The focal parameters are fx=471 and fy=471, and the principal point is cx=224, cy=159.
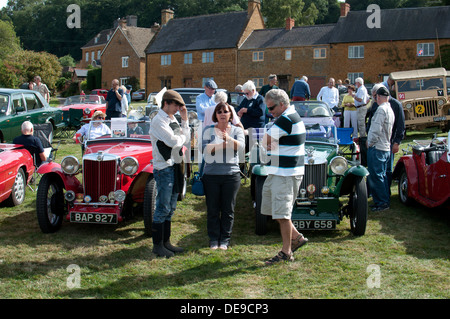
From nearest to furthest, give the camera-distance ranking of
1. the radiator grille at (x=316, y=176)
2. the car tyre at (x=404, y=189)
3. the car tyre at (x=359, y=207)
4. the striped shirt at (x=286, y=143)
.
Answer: the striped shirt at (x=286, y=143)
the car tyre at (x=359, y=207)
the radiator grille at (x=316, y=176)
the car tyre at (x=404, y=189)

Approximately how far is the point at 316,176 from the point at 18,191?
16.7 ft

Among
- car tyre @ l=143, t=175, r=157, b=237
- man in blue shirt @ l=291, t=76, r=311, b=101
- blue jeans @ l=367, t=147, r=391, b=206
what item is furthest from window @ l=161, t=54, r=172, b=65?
car tyre @ l=143, t=175, r=157, b=237

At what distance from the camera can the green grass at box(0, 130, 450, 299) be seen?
4.61 m

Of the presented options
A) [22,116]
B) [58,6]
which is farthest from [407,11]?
[58,6]

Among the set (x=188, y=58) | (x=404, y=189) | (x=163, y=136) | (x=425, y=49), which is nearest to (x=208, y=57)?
(x=188, y=58)

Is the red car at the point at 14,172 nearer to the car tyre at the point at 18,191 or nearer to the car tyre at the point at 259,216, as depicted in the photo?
the car tyre at the point at 18,191

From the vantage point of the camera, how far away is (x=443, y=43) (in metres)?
38.7

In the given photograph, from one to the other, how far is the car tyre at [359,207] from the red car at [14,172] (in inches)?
212

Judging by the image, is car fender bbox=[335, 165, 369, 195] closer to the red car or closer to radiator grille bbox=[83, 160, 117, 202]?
radiator grille bbox=[83, 160, 117, 202]

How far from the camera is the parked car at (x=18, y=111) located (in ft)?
38.3

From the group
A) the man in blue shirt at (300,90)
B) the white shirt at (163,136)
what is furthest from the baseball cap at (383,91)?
the man in blue shirt at (300,90)

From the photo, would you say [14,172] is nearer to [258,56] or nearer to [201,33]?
[258,56]

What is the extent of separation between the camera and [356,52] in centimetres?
4200

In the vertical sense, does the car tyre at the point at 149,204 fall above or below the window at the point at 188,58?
below
